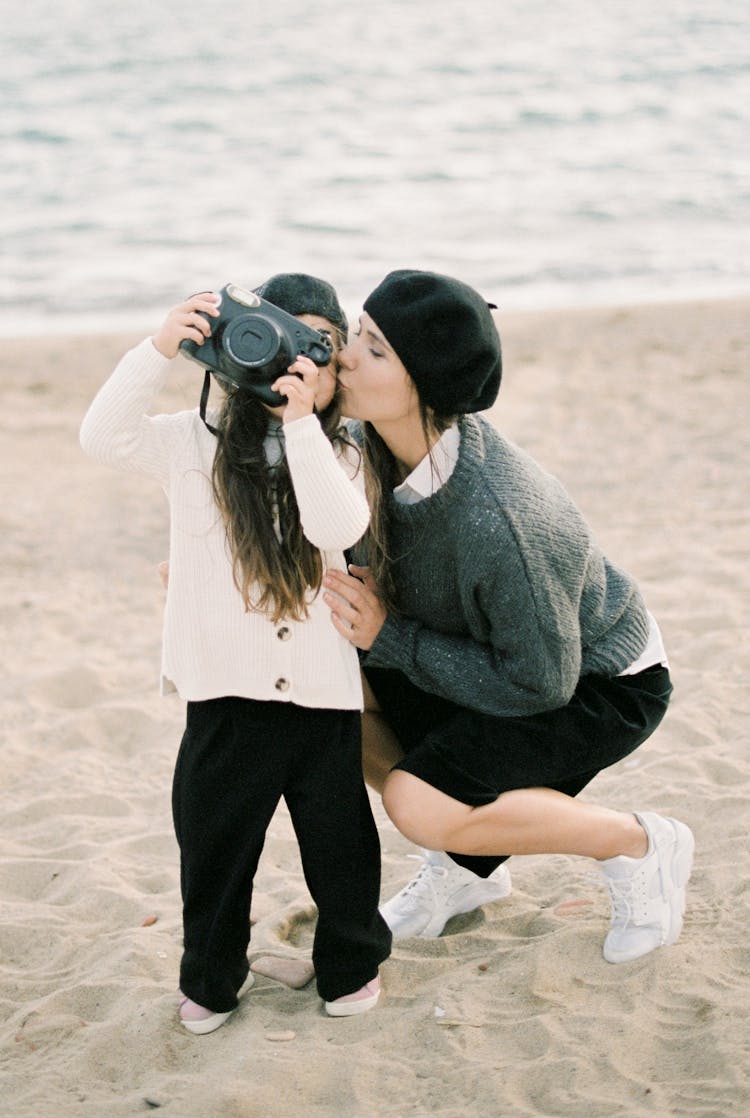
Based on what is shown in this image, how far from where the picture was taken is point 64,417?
6.60 m

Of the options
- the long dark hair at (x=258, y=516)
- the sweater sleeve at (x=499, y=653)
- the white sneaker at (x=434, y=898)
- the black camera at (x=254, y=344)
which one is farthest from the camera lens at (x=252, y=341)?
the white sneaker at (x=434, y=898)

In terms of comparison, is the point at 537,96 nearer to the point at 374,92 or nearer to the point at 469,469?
the point at 374,92

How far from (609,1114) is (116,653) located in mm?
2581

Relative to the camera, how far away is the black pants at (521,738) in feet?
7.97

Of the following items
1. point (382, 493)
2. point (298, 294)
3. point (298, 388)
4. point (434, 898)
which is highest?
point (298, 294)

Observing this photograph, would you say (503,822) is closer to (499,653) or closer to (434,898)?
(499,653)

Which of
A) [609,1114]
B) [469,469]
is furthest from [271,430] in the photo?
Answer: [609,1114]

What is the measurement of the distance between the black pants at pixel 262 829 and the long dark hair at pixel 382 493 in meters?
0.27

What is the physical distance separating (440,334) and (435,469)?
263 millimetres

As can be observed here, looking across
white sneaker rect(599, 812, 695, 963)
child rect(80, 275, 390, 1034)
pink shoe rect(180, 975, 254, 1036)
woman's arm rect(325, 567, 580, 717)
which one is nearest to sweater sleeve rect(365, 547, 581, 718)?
woman's arm rect(325, 567, 580, 717)

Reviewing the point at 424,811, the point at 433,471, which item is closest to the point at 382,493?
the point at 433,471

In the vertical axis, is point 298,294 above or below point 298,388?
above

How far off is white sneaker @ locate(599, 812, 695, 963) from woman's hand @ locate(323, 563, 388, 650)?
73 cm

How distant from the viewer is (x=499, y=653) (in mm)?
2406
